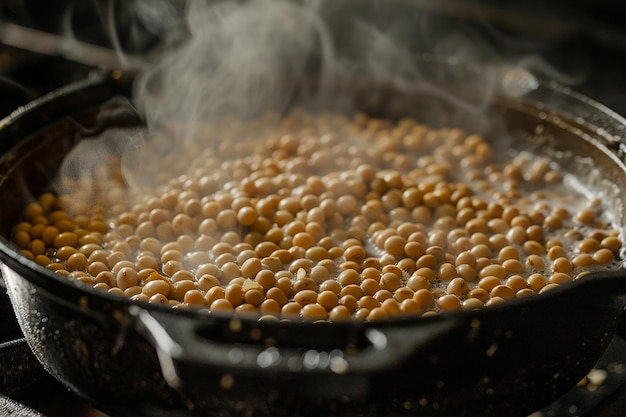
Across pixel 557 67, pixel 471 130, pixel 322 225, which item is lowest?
pixel 322 225

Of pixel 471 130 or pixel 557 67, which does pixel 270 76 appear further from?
pixel 557 67

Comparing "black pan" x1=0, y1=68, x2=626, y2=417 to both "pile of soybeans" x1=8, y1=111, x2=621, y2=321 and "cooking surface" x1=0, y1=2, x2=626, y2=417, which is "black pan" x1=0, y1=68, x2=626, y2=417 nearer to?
"pile of soybeans" x1=8, y1=111, x2=621, y2=321

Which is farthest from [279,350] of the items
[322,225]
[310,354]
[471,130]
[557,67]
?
[557,67]

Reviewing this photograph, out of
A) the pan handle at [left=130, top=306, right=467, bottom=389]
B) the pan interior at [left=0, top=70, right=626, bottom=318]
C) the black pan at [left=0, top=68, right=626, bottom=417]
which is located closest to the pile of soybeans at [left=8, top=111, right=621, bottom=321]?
the pan interior at [left=0, top=70, right=626, bottom=318]

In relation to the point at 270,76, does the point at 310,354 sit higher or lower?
lower

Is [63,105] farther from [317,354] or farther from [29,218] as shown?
[317,354]

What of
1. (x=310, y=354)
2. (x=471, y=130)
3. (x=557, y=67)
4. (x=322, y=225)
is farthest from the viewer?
(x=557, y=67)

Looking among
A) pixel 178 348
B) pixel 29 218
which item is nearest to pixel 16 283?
pixel 178 348
